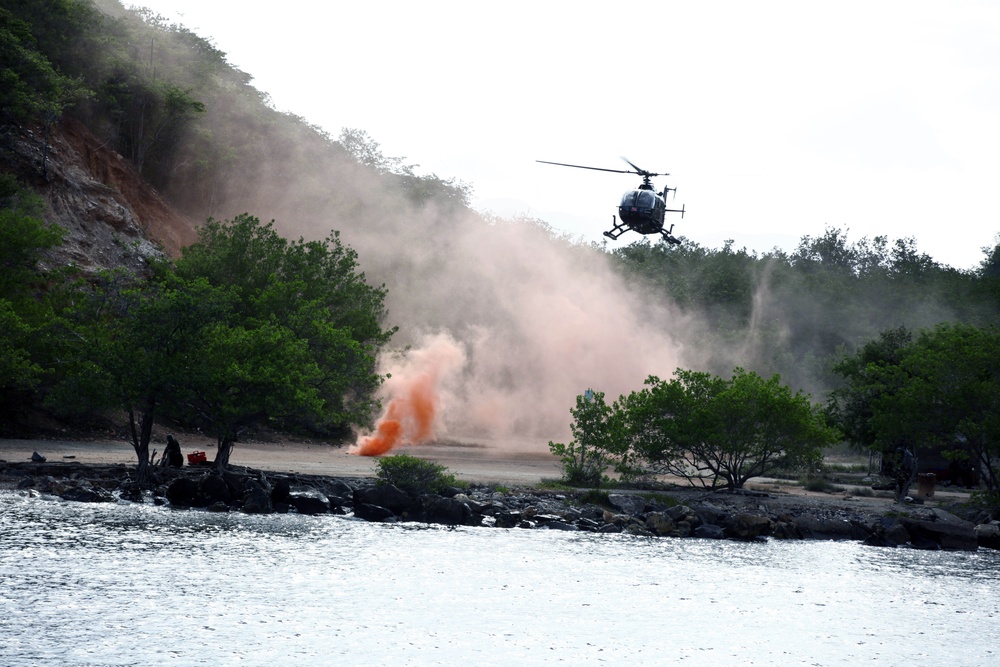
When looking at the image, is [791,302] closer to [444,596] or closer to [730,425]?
[730,425]

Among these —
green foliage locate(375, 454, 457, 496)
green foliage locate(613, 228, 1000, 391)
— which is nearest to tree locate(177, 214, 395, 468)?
green foliage locate(375, 454, 457, 496)

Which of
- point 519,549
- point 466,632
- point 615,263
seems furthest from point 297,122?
point 466,632

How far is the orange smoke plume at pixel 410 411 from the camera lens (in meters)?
59.2

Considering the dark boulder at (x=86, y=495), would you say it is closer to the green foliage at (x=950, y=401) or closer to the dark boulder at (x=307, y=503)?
the dark boulder at (x=307, y=503)

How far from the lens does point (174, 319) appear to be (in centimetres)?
3906

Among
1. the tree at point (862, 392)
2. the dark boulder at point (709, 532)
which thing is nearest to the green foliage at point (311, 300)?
the dark boulder at point (709, 532)

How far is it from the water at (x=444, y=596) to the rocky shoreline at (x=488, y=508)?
1362 millimetres

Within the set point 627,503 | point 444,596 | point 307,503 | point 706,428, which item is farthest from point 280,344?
point 706,428

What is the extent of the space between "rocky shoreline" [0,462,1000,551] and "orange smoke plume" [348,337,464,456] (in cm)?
1560

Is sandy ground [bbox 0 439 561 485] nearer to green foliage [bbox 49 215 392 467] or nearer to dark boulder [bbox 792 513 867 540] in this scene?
green foliage [bbox 49 215 392 467]

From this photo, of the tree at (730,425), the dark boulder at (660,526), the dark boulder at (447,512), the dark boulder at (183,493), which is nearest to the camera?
the dark boulder at (183,493)

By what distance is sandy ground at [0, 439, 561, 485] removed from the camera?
45.0 metres

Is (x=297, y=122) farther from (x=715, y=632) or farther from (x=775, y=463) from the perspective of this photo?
(x=715, y=632)

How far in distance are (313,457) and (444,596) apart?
26.9 m
